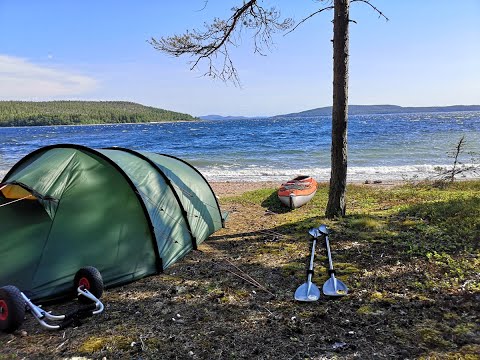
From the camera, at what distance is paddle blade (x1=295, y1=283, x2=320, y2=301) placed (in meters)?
4.45

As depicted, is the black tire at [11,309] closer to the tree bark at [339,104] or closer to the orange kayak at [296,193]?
the tree bark at [339,104]

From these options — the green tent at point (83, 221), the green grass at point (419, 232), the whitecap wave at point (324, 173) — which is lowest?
the whitecap wave at point (324, 173)

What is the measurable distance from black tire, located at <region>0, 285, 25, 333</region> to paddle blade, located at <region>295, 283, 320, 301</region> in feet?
10.3

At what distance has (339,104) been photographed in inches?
281

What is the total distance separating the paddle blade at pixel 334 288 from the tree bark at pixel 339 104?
3070 millimetres

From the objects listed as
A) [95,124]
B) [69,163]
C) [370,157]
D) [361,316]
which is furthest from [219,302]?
→ [95,124]

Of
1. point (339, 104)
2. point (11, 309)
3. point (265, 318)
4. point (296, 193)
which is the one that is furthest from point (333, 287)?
point (296, 193)

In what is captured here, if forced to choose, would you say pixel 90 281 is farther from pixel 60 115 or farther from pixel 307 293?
pixel 60 115

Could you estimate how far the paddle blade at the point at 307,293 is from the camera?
14.6 feet

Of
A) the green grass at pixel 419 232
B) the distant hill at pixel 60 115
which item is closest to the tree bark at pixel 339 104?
the green grass at pixel 419 232

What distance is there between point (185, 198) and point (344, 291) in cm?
344

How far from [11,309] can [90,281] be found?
0.90m

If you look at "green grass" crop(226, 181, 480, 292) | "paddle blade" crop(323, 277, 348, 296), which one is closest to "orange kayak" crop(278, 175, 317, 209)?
"green grass" crop(226, 181, 480, 292)

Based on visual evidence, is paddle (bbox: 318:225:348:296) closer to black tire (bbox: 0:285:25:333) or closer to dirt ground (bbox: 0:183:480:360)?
dirt ground (bbox: 0:183:480:360)
